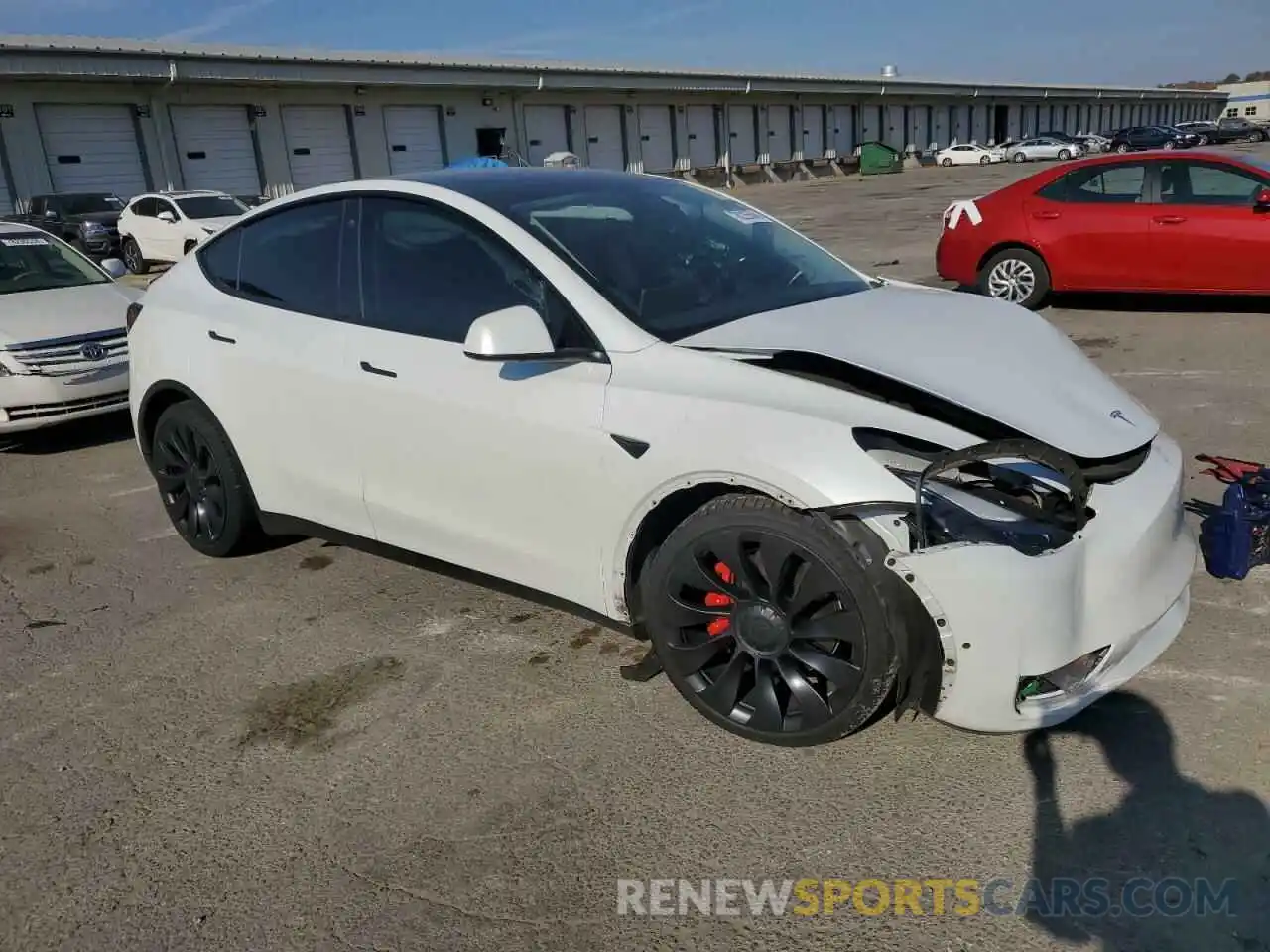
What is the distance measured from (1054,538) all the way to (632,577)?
3.97 ft

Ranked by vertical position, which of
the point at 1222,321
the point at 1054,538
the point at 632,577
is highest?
the point at 1054,538

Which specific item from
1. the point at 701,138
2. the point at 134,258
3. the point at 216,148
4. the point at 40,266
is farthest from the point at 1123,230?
the point at 701,138

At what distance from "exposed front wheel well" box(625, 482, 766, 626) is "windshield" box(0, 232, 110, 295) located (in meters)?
6.29

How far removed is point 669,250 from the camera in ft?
11.6

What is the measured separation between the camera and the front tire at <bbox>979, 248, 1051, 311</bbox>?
9430 mm

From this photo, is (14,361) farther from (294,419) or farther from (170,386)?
(294,419)

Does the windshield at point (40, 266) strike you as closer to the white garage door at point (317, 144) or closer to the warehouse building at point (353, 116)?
the warehouse building at point (353, 116)

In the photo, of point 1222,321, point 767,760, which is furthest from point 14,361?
point 1222,321

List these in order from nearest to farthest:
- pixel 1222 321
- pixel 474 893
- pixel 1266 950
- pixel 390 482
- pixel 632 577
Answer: pixel 1266 950 < pixel 474 893 < pixel 632 577 < pixel 390 482 < pixel 1222 321

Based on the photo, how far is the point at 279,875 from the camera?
2553mm

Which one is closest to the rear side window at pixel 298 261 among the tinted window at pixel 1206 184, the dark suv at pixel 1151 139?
the tinted window at pixel 1206 184

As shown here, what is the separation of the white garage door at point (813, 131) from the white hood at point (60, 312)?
48.0m

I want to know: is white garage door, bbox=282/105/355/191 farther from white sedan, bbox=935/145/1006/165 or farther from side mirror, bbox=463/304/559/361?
white sedan, bbox=935/145/1006/165

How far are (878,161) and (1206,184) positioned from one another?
147ft
